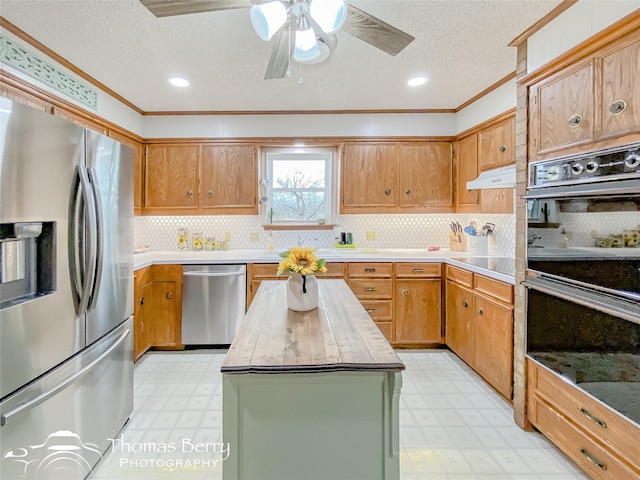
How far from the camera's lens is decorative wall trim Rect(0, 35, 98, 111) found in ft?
6.70

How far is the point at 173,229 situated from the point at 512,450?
Answer: 371cm

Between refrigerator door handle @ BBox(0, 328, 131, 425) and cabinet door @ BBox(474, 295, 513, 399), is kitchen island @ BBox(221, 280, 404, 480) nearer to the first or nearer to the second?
refrigerator door handle @ BBox(0, 328, 131, 425)

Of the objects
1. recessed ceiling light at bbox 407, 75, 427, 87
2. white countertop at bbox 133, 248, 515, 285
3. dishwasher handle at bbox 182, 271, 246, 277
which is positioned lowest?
dishwasher handle at bbox 182, 271, 246, 277

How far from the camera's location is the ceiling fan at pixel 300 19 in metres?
1.47

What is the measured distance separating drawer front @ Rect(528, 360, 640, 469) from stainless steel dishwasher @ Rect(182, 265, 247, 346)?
2.49 m

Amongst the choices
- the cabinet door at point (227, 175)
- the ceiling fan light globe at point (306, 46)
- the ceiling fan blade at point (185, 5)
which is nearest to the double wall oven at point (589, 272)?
the ceiling fan light globe at point (306, 46)

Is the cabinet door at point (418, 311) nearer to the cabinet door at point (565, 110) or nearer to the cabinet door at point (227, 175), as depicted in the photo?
the cabinet door at point (565, 110)

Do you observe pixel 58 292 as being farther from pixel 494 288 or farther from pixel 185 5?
pixel 494 288

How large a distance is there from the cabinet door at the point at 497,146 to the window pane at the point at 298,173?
1683mm

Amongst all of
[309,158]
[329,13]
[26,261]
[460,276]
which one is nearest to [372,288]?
[460,276]

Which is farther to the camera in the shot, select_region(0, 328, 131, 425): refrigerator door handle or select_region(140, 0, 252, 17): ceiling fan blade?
select_region(140, 0, 252, 17): ceiling fan blade

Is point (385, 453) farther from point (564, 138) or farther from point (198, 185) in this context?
point (198, 185)

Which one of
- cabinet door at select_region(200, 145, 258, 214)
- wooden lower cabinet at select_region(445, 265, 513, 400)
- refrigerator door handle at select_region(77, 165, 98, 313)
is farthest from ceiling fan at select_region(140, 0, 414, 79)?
cabinet door at select_region(200, 145, 258, 214)

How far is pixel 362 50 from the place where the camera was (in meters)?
2.33
